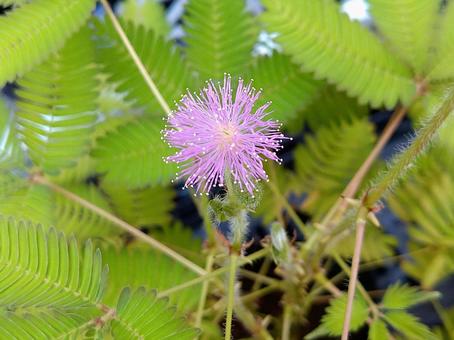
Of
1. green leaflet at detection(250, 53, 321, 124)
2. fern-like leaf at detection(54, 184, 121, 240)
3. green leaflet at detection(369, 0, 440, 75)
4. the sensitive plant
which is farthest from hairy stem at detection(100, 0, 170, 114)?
green leaflet at detection(369, 0, 440, 75)

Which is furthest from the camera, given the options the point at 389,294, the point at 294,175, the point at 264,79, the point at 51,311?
the point at 294,175

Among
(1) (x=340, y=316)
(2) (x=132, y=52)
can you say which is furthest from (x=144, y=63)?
(1) (x=340, y=316)

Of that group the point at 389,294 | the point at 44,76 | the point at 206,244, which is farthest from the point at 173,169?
the point at 389,294

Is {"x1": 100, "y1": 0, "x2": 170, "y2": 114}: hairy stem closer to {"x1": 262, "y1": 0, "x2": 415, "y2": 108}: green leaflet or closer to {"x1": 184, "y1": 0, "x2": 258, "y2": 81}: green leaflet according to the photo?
{"x1": 184, "y1": 0, "x2": 258, "y2": 81}: green leaflet

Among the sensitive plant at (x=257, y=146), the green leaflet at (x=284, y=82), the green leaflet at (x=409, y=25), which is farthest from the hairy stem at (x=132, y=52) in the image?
the green leaflet at (x=409, y=25)

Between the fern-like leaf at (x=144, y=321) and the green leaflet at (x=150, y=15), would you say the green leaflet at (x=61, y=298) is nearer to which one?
the fern-like leaf at (x=144, y=321)

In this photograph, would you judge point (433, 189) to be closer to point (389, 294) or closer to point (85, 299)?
point (389, 294)
